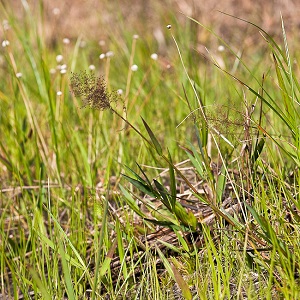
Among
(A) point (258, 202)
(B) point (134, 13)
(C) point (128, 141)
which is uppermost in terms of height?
(A) point (258, 202)

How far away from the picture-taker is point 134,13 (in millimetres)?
5820

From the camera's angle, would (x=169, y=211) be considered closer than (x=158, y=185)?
No

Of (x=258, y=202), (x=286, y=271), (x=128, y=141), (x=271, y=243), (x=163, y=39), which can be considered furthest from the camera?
(x=163, y=39)

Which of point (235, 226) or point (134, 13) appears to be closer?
point (235, 226)

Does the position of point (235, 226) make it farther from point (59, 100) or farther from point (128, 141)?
point (59, 100)

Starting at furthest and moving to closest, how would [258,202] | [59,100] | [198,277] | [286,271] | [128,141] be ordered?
[59,100] < [128,141] < [258,202] < [198,277] < [286,271]

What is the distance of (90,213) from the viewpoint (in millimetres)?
2359

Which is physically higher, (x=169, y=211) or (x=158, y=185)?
(x=158, y=185)

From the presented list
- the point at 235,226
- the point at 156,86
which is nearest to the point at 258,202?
the point at 235,226

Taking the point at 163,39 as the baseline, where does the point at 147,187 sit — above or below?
above

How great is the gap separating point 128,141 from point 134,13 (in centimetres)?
333

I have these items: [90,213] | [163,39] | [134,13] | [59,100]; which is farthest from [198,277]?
[134,13]

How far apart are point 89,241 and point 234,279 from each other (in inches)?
24.5

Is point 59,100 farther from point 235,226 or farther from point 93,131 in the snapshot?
point 235,226
